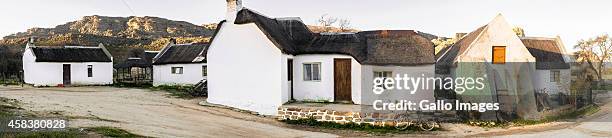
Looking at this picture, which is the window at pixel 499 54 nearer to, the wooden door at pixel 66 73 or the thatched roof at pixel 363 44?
the thatched roof at pixel 363 44

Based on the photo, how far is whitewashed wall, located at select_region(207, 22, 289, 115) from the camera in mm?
18109

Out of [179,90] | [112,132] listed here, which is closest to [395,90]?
[112,132]

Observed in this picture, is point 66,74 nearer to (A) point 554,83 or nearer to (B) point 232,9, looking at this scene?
(B) point 232,9

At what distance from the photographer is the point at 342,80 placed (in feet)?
61.1

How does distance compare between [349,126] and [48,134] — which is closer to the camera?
[48,134]

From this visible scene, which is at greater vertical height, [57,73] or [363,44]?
[363,44]

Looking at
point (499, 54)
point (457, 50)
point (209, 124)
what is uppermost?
point (457, 50)

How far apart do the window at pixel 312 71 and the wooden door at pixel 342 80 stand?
2.68 ft

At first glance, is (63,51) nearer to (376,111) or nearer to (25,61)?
(25,61)

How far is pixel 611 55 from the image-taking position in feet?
87.9

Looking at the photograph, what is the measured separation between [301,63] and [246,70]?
2.47 m

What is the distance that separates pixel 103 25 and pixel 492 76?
358 ft

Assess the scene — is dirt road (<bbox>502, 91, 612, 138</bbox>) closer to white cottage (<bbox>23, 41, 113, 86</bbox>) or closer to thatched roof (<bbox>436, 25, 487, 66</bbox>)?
thatched roof (<bbox>436, 25, 487, 66</bbox>)

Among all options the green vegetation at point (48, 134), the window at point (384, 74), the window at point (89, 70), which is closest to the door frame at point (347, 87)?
the window at point (384, 74)
